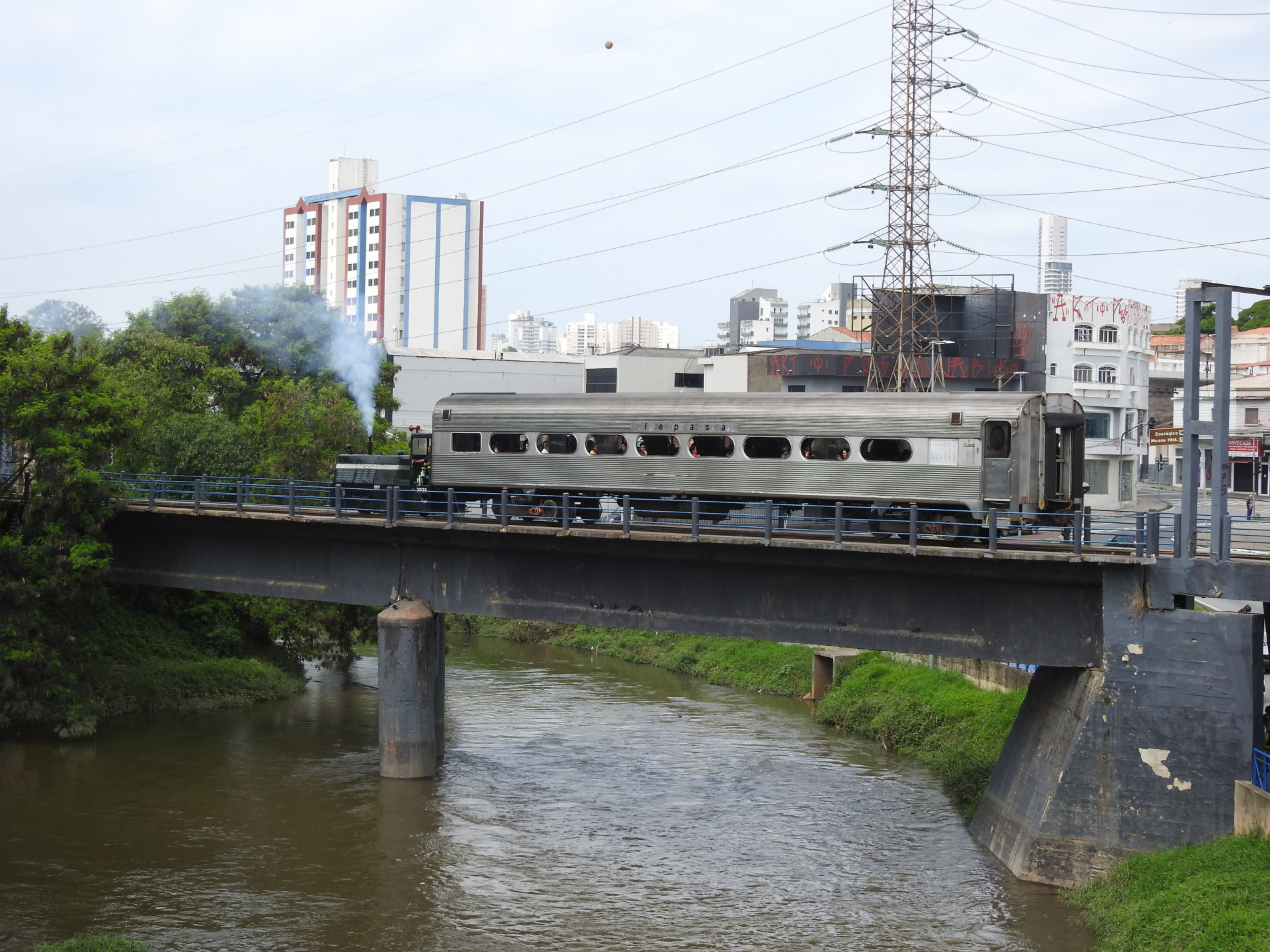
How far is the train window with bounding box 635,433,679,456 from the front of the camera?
30.5 meters

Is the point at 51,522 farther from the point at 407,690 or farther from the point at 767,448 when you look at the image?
the point at 767,448

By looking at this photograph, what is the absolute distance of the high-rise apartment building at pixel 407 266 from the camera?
513 feet

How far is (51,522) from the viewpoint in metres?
32.5

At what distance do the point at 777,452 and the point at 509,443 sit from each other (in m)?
7.70

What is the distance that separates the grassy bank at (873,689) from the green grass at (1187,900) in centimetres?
670

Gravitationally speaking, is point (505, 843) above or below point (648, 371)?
below

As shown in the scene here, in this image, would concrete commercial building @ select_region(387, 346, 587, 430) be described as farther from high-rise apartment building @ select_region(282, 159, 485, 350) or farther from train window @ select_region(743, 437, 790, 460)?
high-rise apartment building @ select_region(282, 159, 485, 350)

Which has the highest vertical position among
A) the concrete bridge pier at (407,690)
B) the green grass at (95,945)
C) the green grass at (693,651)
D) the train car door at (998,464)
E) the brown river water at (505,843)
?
the train car door at (998,464)

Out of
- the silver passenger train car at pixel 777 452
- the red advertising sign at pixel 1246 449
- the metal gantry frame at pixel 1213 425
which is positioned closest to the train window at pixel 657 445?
the silver passenger train car at pixel 777 452

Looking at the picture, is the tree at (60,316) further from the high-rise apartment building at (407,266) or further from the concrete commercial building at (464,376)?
the high-rise apartment building at (407,266)

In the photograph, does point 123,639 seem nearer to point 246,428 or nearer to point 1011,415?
point 246,428

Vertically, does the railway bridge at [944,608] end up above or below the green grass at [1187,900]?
above

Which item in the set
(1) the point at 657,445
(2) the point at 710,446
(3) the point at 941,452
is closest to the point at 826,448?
(3) the point at 941,452

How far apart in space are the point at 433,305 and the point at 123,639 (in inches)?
4789
